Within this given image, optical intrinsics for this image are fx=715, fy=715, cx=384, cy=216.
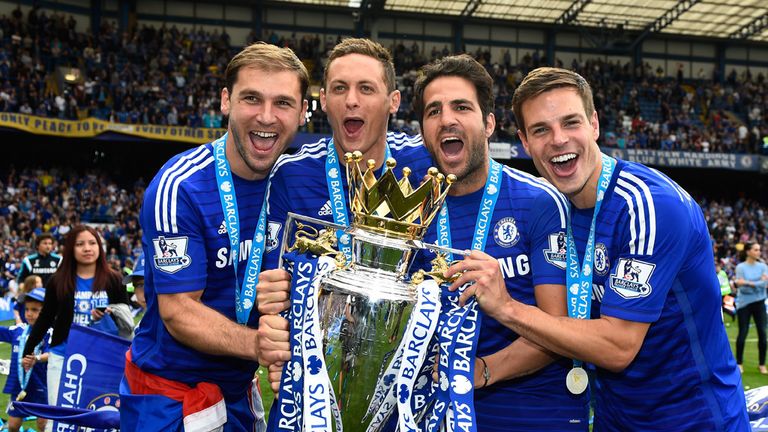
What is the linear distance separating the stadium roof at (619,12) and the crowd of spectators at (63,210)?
1258 cm

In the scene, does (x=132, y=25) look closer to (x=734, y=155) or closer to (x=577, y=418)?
(x=734, y=155)

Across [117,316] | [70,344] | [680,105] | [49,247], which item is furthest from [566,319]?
[680,105]

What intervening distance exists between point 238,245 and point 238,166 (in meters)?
0.33

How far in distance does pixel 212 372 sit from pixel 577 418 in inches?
56.5

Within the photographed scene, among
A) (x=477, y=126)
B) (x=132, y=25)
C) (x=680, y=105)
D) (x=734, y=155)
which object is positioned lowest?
(x=477, y=126)

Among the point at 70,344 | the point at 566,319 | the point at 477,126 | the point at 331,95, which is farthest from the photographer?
the point at 70,344

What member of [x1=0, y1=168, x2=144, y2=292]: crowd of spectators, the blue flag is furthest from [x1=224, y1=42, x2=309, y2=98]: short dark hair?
[x1=0, y1=168, x2=144, y2=292]: crowd of spectators

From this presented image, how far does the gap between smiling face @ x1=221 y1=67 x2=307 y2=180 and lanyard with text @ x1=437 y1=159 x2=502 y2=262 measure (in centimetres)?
71

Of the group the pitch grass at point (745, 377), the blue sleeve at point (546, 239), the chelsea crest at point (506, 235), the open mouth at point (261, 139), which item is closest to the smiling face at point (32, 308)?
the pitch grass at point (745, 377)

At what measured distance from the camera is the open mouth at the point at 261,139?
2.78 metres

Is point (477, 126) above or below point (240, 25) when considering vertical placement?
below

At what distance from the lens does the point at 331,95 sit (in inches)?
118

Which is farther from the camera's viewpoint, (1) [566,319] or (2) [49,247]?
(2) [49,247]

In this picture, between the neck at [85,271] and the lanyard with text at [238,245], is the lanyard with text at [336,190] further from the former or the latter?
the neck at [85,271]
